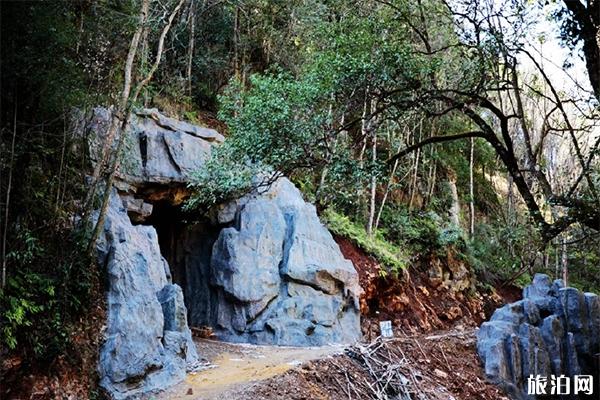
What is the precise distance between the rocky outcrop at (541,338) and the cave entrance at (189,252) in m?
6.00

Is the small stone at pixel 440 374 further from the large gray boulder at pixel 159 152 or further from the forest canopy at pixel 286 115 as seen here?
the large gray boulder at pixel 159 152

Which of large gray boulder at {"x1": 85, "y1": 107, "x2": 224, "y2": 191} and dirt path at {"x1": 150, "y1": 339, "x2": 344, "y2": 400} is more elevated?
Result: large gray boulder at {"x1": 85, "y1": 107, "x2": 224, "y2": 191}

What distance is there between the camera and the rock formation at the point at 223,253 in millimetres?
8156

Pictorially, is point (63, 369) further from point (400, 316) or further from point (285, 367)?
point (400, 316)

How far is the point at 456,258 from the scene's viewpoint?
1759cm

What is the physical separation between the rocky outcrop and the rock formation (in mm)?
3071

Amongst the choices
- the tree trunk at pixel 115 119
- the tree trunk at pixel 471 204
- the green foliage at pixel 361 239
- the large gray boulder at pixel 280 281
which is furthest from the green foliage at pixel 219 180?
the tree trunk at pixel 471 204

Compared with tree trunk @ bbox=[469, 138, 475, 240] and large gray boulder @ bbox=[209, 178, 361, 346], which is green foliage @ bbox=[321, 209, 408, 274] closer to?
large gray boulder @ bbox=[209, 178, 361, 346]

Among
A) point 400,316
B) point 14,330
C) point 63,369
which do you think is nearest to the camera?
point 14,330

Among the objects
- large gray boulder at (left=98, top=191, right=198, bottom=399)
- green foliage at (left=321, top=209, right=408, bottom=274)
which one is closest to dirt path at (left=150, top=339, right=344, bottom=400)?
large gray boulder at (left=98, top=191, right=198, bottom=399)

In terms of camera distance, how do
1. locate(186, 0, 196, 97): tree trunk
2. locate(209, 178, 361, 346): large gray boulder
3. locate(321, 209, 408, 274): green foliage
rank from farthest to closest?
locate(186, 0, 196, 97): tree trunk → locate(321, 209, 408, 274): green foliage → locate(209, 178, 361, 346): large gray boulder

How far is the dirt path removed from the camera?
20.1 ft

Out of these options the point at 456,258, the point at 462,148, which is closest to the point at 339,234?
the point at 456,258

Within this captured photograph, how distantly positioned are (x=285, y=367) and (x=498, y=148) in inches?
158
